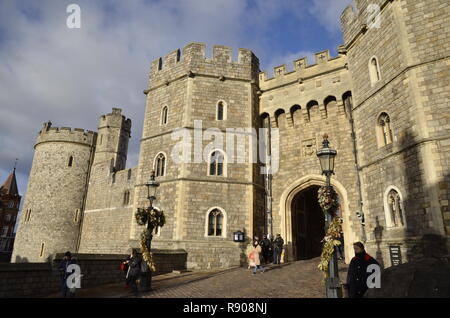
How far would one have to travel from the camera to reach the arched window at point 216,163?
15.0m

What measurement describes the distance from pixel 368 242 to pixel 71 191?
23.9m

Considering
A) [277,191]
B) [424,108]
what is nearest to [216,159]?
[277,191]

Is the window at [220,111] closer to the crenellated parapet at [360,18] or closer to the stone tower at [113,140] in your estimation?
the crenellated parapet at [360,18]

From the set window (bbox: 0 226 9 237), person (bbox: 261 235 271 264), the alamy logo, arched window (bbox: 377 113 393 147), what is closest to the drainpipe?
arched window (bbox: 377 113 393 147)

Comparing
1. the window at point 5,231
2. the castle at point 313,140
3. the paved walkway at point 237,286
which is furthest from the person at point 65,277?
the window at point 5,231

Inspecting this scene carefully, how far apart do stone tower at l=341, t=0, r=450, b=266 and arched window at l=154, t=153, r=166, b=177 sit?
8.95m

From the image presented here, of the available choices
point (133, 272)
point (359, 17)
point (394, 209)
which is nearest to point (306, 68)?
point (359, 17)

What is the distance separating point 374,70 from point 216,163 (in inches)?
305

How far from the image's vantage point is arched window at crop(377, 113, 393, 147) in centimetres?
1108

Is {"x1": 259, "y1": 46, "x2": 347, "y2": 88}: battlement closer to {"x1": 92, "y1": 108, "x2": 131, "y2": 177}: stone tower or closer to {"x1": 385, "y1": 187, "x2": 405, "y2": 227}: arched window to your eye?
{"x1": 385, "y1": 187, "x2": 405, "y2": 227}: arched window

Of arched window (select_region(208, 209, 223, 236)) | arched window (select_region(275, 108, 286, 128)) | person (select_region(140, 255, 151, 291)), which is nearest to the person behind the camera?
person (select_region(140, 255, 151, 291))

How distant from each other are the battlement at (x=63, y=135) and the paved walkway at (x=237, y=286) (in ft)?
68.5

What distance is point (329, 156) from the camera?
6.70 metres
